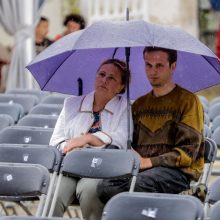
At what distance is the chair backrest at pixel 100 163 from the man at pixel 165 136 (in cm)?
10

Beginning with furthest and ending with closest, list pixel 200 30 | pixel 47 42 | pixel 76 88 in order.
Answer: pixel 200 30 < pixel 47 42 < pixel 76 88

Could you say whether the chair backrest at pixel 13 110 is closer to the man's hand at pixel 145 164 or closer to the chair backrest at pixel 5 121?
the chair backrest at pixel 5 121

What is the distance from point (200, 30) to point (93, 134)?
45.1 ft

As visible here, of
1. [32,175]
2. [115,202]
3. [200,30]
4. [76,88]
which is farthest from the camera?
[200,30]

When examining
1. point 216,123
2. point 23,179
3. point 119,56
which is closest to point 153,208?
point 23,179

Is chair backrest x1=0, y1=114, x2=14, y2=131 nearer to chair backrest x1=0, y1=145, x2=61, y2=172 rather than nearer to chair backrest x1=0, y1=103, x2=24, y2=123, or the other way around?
chair backrest x1=0, y1=103, x2=24, y2=123

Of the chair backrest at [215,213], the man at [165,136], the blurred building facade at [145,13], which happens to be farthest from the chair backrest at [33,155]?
the blurred building facade at [145,13]

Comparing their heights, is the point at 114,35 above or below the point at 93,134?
above

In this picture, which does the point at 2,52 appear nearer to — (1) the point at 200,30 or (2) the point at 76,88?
(1) the point at 200,30

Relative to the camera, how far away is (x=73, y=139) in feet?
29.2

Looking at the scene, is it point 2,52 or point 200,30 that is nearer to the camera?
point 2,52

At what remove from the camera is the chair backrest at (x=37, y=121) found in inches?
420

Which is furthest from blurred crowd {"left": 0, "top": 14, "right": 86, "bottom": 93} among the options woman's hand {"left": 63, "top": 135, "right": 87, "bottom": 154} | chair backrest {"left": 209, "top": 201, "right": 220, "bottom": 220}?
chair backrest {"left": 209, "top": 201, "right": 220, "bottom": 220}

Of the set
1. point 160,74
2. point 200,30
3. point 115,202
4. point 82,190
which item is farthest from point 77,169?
point 200,30
